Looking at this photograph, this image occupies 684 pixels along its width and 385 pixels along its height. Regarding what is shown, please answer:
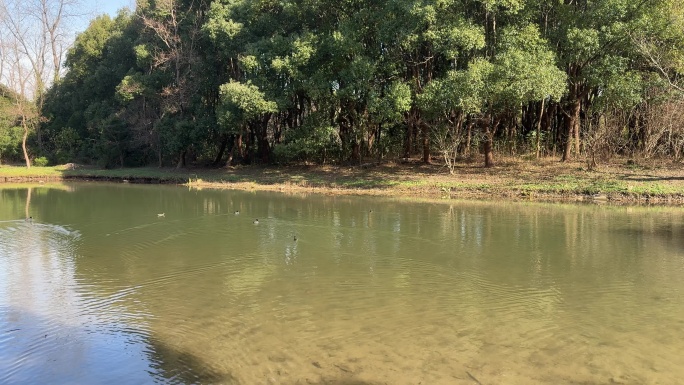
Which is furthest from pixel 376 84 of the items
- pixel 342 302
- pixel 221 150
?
pixel 342 302

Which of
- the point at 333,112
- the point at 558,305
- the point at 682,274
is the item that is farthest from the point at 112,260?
the point at 333,112

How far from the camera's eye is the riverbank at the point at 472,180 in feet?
61.6

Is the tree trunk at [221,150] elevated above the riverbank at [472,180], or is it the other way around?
the tree trunk at [221,150]

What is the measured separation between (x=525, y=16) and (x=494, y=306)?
60.0ft

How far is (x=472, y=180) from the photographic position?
21.6 m

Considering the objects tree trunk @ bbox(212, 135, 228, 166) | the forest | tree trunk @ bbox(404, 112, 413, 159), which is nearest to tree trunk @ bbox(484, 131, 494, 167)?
the forest

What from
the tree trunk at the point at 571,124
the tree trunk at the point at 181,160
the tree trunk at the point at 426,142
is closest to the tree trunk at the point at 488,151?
→ the tree trunk at the point at 426,142

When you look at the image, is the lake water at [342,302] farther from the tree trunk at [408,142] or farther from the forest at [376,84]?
the tree trunk at [408,142]

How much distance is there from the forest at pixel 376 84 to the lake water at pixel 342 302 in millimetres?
8616

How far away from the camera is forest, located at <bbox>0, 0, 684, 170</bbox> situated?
19.9 meters

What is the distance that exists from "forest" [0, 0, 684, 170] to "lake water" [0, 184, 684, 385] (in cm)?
862

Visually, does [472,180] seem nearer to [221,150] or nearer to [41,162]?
[221,150]

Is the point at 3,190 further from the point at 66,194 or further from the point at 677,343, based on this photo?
the point at 677,343

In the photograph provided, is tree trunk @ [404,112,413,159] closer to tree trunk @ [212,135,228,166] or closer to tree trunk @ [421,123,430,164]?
tree trunk @ [421,123,430,164]
